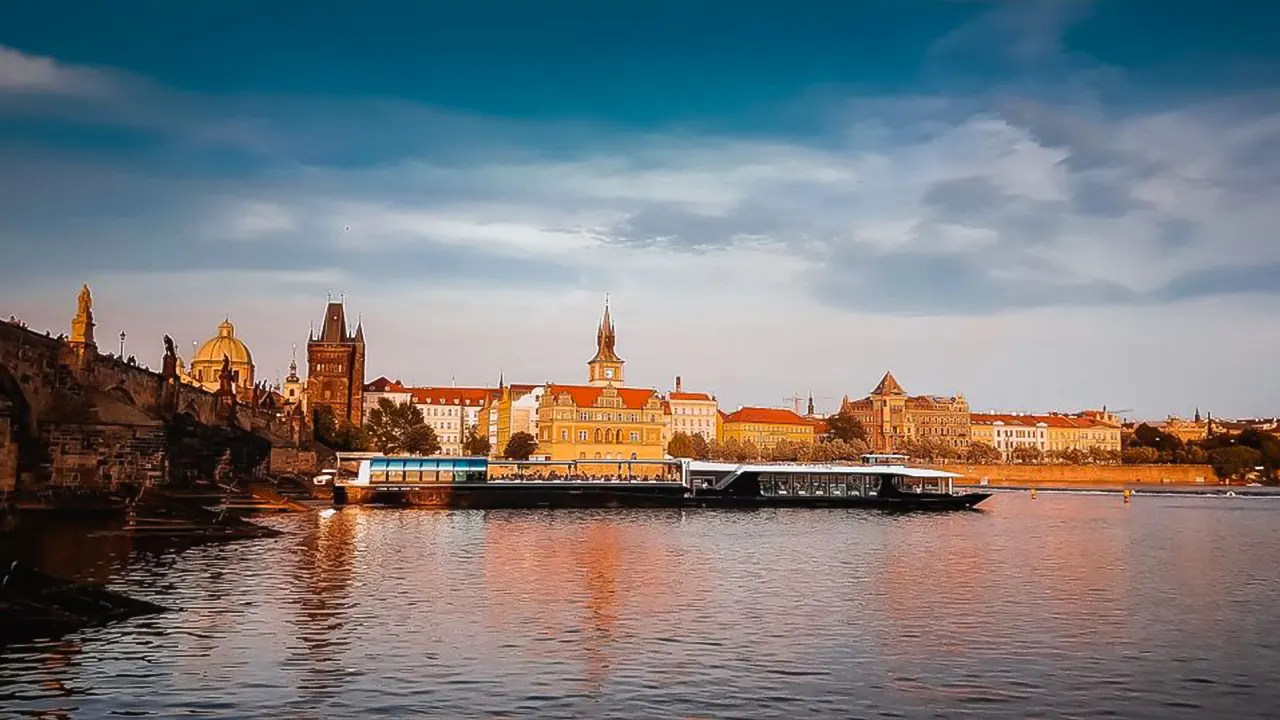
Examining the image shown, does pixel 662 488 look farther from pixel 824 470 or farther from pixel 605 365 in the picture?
pixel 605 365

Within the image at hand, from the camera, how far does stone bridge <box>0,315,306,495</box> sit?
45688 millimetres

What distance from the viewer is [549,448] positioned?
16612 centimetres

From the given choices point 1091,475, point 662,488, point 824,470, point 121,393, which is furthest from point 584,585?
point 1091,475

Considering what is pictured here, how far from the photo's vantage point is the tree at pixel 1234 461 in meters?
178

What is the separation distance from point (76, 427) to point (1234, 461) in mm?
175306

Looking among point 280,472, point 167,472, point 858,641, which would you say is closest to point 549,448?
point 280,472

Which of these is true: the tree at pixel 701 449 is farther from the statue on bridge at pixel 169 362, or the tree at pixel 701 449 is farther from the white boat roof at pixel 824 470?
the statue on bridge at pixel 169 362

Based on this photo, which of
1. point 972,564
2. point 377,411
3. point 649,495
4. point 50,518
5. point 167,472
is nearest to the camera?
point 972,564

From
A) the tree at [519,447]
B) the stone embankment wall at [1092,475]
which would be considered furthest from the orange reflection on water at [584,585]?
the stone embankment wall at [1092,475]

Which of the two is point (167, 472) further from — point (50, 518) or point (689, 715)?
point (689, 715)

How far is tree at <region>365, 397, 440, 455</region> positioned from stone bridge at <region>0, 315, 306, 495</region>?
8160 centimetres

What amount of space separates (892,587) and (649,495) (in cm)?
5113

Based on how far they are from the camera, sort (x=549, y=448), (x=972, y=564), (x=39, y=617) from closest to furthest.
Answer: (x=39, y=617) → (x=972, y=564) → (x=549, y=448)

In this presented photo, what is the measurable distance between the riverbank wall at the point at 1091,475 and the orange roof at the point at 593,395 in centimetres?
4832
